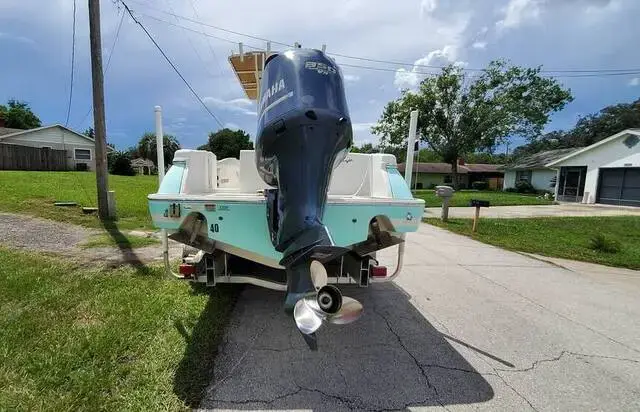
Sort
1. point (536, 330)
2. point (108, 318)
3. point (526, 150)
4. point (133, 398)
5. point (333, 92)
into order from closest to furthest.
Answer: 1. point (133, 398)
2. point (333, 92)
3. point (108, 318)
4. point (536, 330)
5. point (526, 150)

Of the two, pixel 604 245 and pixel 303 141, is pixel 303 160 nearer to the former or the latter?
pixel 303 141

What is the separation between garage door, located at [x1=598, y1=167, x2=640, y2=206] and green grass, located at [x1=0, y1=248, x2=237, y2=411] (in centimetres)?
2480

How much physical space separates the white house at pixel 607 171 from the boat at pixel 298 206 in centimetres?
2367

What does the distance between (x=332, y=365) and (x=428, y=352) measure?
0.84m

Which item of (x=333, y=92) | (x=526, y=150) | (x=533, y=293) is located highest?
(x=526, y=150)

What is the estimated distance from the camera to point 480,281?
17.3 ft

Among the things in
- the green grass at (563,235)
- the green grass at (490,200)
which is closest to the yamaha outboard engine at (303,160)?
the green grass at (563,235)

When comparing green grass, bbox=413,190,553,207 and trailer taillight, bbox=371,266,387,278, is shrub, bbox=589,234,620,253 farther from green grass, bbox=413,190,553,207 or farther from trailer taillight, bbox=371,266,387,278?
green grass, bbox=413,190,553,207

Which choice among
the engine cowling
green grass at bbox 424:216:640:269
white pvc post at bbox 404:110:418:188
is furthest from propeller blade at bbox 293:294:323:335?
green grass at bbox 424:216:640:269

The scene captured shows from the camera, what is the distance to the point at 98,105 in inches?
320

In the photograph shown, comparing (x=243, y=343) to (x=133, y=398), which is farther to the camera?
(x=243, y=343)

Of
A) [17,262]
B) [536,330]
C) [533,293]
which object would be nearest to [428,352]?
[536,330]

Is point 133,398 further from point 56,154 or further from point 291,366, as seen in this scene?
point 56,154

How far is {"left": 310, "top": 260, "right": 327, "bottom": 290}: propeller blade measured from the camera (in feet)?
5.65
